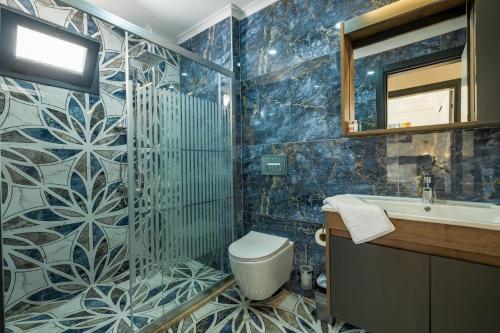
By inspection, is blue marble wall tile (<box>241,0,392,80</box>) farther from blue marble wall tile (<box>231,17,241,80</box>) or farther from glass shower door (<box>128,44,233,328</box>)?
glass shower door (<box>128,44,233,328</box>)

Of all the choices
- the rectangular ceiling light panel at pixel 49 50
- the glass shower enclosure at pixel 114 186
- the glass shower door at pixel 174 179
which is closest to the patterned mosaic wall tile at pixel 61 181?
the glass shower enclosure at pixel 114 186

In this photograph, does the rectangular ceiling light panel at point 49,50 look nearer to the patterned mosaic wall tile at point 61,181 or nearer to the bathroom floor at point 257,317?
A: the patterned mosaic wall tile at point 61,181

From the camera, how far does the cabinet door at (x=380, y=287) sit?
46.5 inches

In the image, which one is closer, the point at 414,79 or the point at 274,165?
the point at 414,79

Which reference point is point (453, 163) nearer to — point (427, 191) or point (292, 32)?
point (427, 191)

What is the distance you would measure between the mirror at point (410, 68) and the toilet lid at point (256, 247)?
1.01 metres

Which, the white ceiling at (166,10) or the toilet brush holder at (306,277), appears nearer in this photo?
the toilet brush holder at (306,277)

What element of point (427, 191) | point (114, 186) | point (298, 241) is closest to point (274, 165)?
point (298, 241)

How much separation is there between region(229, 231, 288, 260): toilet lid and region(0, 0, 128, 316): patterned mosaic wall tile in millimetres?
1331

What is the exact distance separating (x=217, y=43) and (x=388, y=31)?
1539mm

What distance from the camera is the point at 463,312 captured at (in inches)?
42.4

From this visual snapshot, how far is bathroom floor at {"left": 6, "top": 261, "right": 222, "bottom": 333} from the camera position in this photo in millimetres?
1602

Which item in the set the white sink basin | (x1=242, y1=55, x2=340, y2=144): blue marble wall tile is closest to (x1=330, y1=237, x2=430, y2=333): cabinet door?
the white sink basin

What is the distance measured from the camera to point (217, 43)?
238 centimetres
